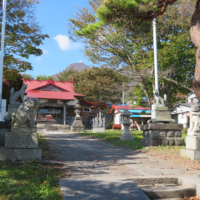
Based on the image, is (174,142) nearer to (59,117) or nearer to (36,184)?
(36,184)

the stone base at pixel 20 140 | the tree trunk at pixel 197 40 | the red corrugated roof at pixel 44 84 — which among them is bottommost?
the stone base at pixel 20 140

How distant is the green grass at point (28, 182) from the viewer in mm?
3061

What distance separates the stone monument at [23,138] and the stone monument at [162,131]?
5103 millimetres

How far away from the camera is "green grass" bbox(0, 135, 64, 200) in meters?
3.06

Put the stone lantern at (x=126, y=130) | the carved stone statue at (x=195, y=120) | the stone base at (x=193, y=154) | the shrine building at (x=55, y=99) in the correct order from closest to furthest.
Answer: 1. the stone base at (x=193, y=154)
2. the carved stone statue at (x=195, y=120)
3. the stone lantern at (x=126, y=130)
4. the shrine building at (x=55, y=99)

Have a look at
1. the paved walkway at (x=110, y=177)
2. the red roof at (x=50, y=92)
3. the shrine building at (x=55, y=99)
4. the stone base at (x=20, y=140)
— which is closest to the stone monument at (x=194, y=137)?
the paved walkway at (x=110, y=177)

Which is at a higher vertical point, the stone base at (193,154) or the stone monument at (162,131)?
the stone monument at (162,131)

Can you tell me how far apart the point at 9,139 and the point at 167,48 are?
533 inches

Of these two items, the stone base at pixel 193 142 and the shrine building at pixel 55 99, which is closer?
the stone base at pixel 193 142

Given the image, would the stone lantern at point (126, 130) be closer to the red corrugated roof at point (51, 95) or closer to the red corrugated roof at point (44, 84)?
the red corrugated roof at point (51, 95)

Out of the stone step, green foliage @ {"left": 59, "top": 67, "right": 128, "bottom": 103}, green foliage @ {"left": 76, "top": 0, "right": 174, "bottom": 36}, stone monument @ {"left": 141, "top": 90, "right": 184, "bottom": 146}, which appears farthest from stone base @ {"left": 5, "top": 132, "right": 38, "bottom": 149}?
green foliage @ {"left": 59, "top": 67, "right": 128, "bottom": 103}

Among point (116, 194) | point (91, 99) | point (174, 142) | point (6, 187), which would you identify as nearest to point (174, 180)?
point (116, 194)

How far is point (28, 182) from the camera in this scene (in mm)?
3566

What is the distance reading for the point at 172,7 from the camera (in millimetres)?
16172
